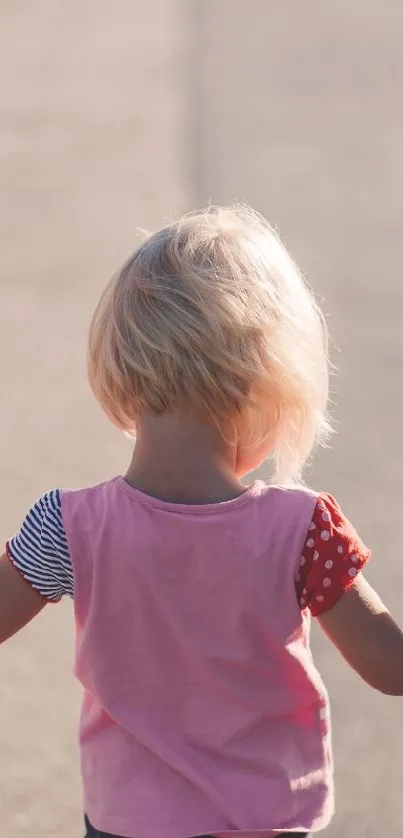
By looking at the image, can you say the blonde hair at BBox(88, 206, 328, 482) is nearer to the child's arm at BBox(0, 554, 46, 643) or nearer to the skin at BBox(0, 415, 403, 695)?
the skin at BBox(0, 415, 403, 695)

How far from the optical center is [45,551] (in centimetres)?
196

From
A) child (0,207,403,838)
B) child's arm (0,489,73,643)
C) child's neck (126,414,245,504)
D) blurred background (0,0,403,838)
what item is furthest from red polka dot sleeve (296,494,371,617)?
blurred background (0,0,403,838)

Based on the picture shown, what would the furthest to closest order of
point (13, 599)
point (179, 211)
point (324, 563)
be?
point (179, 211) < point (13, 599) < point (324, 563)

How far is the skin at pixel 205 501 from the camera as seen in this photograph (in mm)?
1931

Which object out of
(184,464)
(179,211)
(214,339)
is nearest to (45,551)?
(184,464)

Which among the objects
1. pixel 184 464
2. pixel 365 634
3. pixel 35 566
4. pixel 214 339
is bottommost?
pixel 365 634

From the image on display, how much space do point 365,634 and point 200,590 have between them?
213 mm

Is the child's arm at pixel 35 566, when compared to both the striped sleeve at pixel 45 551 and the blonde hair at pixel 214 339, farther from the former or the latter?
the blonde hair at pixel 214 339

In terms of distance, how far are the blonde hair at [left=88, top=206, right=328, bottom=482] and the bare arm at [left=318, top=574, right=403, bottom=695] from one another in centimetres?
26

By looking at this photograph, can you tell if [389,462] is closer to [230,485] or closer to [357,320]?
[357,320]

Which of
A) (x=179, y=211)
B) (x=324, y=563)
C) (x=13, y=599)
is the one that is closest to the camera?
(x=324, y=563)

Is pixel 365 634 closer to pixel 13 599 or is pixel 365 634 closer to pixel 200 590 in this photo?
pixel 200 590

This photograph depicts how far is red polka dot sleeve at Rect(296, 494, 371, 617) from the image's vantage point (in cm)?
190

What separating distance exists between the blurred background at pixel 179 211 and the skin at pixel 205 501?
1.25 m
